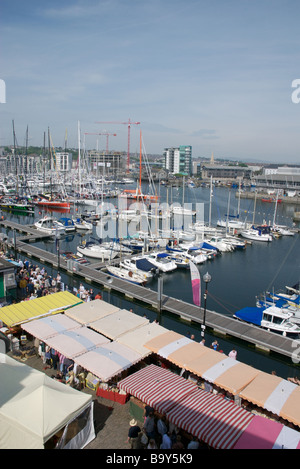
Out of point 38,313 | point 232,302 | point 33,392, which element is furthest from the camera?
point 232,302

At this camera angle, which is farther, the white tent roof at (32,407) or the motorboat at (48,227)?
the motorboat at (48,227)

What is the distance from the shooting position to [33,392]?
8.52 m

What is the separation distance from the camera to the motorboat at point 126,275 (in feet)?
82.6

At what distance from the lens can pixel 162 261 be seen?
96.7 ft

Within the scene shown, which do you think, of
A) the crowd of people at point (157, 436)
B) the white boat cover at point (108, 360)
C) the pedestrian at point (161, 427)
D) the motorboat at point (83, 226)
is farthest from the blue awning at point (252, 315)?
the motorboat at point (83, 226)

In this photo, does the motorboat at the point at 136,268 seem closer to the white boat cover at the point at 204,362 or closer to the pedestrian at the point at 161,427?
the white boat cover at the point at 204,362

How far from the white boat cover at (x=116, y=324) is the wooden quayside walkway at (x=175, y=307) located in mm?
5503

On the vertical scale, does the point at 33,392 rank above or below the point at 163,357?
above

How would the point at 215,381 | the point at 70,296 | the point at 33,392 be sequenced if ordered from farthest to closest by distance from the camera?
the point at 70,296
the point at 215,381
the point at 33,392

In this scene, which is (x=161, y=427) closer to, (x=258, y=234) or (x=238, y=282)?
(x=238, y=282)

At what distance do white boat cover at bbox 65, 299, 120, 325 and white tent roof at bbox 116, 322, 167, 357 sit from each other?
204 cm
